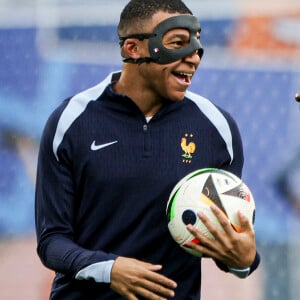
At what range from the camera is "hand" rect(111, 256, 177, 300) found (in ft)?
10.9

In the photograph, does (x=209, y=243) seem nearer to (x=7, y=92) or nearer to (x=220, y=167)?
(x=220, y=167)

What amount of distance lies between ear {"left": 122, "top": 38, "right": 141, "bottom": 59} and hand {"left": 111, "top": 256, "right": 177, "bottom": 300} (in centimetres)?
79

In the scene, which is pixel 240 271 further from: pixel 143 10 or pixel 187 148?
pixel 143 10

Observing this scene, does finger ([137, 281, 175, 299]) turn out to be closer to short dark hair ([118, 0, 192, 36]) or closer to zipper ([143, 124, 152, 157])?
zipper ([143, 124, 152, 157])

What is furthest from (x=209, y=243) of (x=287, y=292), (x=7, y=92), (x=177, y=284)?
(x=7, y=92)

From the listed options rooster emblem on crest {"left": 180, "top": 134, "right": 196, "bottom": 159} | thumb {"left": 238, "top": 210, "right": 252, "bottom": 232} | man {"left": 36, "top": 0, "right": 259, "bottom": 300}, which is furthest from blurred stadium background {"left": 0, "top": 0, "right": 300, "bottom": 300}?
thumb {"left": 238, "top": 210, "right": 252, "bottom": 232}

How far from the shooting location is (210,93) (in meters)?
5.93

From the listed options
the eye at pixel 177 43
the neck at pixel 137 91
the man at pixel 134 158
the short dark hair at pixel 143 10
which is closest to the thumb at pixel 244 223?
the man at pixel 134 158

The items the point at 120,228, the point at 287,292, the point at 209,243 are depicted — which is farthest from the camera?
the point at 287,292

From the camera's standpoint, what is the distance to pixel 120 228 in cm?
364

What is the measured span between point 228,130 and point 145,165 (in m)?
0.34

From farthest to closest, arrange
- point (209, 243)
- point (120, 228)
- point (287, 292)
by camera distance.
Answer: point (287, 292), point (120, 228), point (209, 243)

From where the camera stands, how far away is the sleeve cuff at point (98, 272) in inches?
135

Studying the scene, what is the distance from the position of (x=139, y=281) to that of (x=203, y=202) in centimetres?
34
